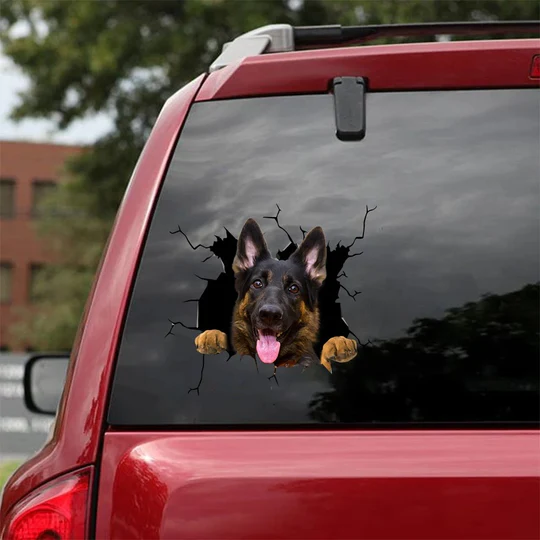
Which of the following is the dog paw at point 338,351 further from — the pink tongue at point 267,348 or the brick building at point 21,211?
the brick building at point 21,211

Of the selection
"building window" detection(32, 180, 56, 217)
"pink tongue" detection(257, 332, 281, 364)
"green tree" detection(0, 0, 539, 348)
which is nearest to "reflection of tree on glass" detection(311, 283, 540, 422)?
"pink tongue" detection(257, 332, 281, 364)

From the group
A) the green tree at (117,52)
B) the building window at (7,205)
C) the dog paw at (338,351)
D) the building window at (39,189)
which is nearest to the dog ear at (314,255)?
the dog paw at (338,351)

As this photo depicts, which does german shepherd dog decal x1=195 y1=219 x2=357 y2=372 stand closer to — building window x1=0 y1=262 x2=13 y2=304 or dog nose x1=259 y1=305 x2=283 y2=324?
dog nose x1=259 y1=305 x2=283 y2=324

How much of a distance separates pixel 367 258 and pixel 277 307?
0.20 metres

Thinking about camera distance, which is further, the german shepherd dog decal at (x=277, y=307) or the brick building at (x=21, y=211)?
the brick building at (x=21, y=211)

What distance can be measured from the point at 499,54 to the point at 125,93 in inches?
657

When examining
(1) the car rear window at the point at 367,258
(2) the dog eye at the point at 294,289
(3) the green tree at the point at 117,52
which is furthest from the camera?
(3) the green tree at the point at 117,52

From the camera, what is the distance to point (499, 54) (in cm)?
198

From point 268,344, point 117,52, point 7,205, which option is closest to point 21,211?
point 7,205

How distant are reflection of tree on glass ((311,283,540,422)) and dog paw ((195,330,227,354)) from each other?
20cm

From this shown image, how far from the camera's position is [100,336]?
6.25 ft

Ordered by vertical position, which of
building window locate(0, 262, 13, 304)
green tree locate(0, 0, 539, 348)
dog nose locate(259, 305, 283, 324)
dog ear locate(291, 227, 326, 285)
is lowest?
dog nose locate(259, 305, 283, 324)

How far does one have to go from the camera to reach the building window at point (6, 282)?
51219mm

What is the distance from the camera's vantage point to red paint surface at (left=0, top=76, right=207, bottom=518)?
1867 millimetres
